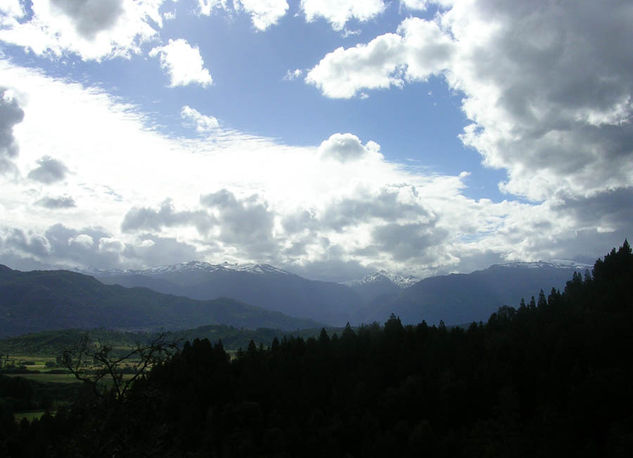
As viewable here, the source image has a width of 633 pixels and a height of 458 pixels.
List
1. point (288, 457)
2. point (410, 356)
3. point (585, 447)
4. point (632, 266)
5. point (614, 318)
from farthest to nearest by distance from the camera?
point (632, 266) < point (410, 356) < point (614, 318) < point (288, 457) < point (585, 447)

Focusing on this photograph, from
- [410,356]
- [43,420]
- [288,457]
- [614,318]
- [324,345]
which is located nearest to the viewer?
[288,457]

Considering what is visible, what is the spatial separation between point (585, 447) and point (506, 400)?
23969 mm

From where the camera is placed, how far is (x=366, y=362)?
152875 mm

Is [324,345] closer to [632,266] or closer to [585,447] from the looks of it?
[585,447]

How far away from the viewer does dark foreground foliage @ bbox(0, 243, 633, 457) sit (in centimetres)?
10569

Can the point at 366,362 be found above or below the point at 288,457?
above

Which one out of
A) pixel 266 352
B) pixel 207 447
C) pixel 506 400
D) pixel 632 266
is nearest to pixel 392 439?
pixel 506 400

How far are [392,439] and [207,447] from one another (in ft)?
144

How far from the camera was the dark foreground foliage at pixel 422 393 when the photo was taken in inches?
4161

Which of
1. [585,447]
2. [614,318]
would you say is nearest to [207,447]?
[585,447]

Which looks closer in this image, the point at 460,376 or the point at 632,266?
the point at 460,376

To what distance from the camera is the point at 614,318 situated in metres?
130

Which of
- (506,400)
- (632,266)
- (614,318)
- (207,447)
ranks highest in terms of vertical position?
(632,266)

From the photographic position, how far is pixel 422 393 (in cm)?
12850
